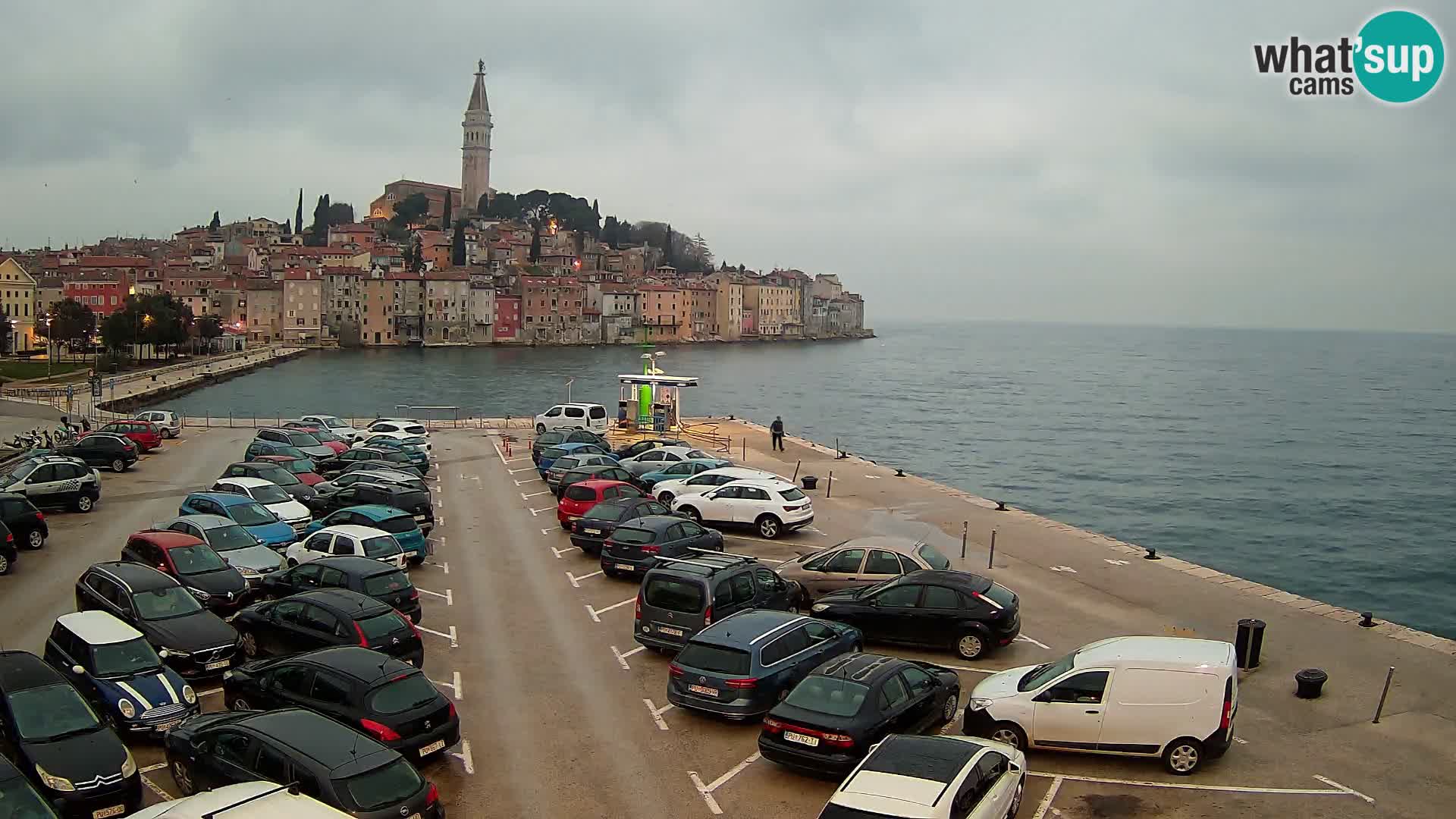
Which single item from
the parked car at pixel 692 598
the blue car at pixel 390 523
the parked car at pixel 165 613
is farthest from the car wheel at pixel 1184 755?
the blue car at pixel 390 523

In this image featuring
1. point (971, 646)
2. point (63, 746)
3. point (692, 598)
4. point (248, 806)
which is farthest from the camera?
point (692, 598)

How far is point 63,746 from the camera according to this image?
870 centimetres

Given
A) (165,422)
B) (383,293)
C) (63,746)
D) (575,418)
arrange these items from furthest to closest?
(383,293) < (575,418) < (165,422) < (63,746)

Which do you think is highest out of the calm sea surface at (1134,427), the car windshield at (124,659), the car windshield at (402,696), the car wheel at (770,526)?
the car windshield at (402,696)

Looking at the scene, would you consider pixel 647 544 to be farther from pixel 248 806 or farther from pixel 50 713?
pixel 248 806

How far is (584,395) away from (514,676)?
77331 millimetres

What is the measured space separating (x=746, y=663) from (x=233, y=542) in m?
9.74

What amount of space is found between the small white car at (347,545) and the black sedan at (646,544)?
10.8 ft

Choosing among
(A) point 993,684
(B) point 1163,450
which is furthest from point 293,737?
(B) point 1163,450

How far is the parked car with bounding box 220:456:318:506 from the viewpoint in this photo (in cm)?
2220

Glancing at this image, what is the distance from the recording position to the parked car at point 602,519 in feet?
60.5

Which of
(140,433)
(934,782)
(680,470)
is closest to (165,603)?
(934,782)

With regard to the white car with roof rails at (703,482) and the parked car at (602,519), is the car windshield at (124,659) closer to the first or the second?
the parked car at (602,519)

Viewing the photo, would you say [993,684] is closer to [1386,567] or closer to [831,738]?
[831,738]
